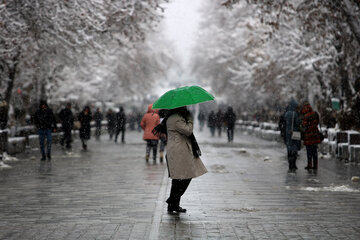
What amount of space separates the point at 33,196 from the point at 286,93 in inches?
1340

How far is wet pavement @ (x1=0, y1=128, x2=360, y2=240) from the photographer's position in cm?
779

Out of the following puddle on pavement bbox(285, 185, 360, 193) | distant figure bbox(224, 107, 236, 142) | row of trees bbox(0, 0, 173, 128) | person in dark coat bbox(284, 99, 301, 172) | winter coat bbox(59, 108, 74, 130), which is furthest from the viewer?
distant figure bbox(224, 107, 236, 142)

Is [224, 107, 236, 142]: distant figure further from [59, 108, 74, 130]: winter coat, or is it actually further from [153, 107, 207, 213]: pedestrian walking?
[153, 107, 207, 213]: pedestrian walking

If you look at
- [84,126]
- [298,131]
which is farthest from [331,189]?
[84,126]

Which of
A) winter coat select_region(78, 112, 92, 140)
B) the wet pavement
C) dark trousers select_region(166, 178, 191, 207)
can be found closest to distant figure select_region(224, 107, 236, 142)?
winter coat select_region(78, 112, 92, 140)

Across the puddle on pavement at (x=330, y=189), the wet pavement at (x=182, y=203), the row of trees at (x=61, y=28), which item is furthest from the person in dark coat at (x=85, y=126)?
the puddle on pavement at (x=330, y=189)

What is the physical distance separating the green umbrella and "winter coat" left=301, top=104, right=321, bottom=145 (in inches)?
304

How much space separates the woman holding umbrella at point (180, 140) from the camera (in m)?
8.85

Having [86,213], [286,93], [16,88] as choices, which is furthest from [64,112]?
[286,93]

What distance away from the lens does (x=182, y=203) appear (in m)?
10.2

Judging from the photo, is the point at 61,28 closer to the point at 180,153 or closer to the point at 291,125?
the point at 291,125

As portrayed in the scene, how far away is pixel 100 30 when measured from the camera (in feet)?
67.4

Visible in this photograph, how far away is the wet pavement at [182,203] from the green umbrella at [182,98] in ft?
4.98

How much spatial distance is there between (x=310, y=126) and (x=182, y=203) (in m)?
6.92
